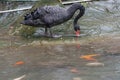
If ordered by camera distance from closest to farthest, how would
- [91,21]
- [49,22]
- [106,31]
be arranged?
[49,22] → [106,31] → [91,21]

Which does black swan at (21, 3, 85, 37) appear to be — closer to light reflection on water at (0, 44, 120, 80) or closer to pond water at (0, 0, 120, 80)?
pond water at (0, 0, 120, 80)

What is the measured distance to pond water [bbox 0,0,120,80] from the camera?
5.75m

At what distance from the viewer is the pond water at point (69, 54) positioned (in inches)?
227

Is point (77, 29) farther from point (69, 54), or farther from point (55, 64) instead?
point (55, 64)

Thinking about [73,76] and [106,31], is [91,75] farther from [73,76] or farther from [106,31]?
[106,31]

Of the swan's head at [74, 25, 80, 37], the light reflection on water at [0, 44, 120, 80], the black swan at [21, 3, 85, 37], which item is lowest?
the light reflection on water at [0, 44, 120, 80]

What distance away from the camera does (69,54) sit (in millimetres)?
6680

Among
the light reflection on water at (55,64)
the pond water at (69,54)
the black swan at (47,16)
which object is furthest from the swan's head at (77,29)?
the light reflection on water at (55,64)

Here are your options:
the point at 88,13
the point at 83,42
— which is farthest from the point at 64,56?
the point at 88,13

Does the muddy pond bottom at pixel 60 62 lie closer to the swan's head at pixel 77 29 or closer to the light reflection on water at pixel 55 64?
the light reflection on water at pixel 55 64

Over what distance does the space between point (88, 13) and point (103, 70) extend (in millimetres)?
3091

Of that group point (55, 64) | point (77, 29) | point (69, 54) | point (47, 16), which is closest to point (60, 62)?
point (55, 64)

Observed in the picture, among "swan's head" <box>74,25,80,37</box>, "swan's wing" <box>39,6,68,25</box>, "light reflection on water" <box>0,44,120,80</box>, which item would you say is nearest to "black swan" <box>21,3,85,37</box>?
"swan's wing" <box>39,6,68,25</box>

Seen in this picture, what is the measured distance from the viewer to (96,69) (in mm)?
5887
